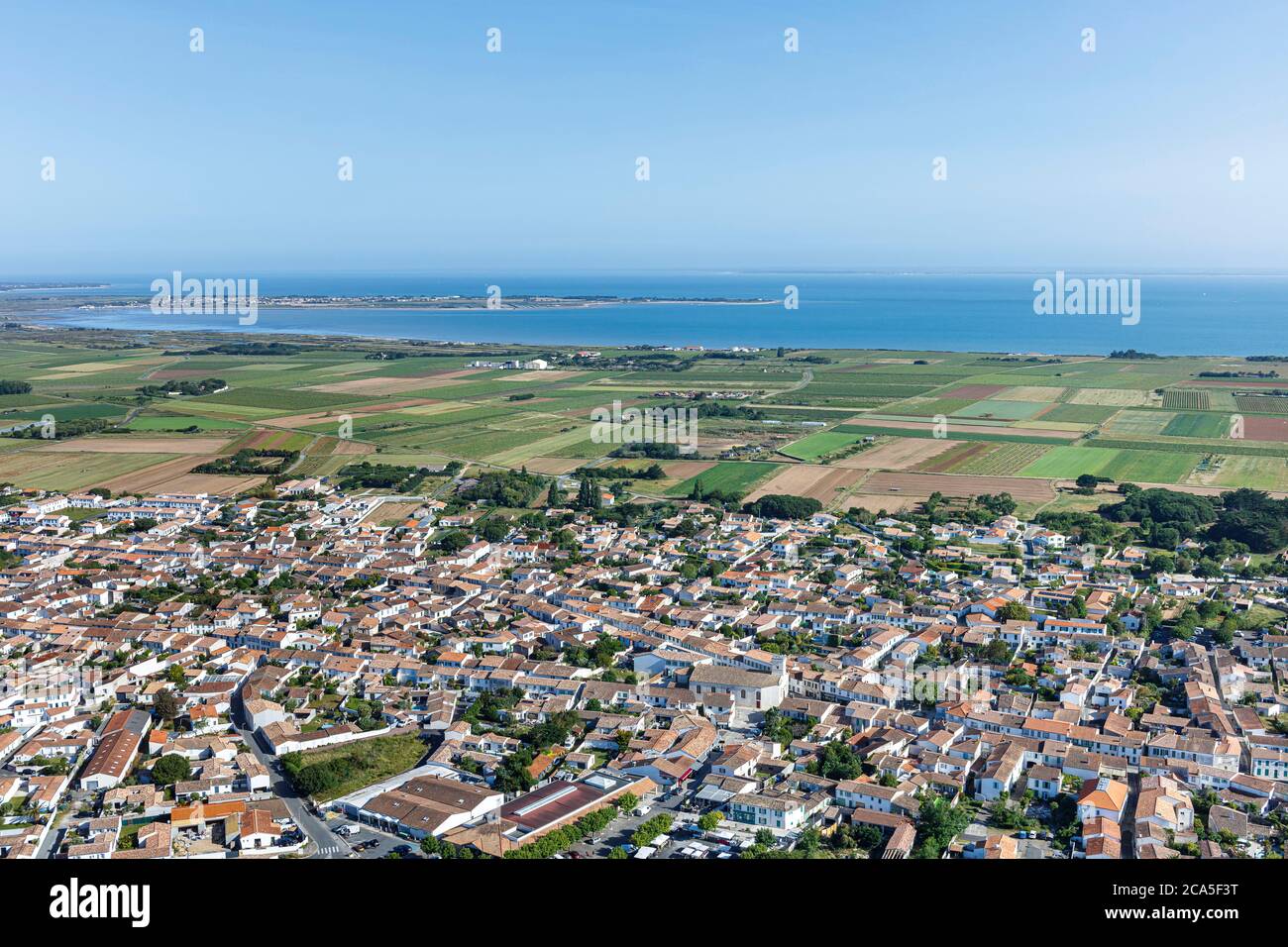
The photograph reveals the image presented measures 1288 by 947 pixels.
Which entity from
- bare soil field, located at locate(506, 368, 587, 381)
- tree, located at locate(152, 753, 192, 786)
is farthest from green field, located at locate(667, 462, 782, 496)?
bare soil field, located at locate(506, 368, 587, 381)

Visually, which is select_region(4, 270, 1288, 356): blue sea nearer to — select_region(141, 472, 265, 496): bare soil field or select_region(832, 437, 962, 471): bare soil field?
select_region(832, 437, 962, 471): bare soil field

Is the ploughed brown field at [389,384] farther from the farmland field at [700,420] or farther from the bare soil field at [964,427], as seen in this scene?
the bare soil field at [964,427]

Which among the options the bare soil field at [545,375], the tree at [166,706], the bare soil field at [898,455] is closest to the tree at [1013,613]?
the tree at [166,706]

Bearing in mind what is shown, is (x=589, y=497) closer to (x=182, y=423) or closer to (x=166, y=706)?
(x=166, y=706)

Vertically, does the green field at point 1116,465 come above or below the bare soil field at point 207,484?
above
